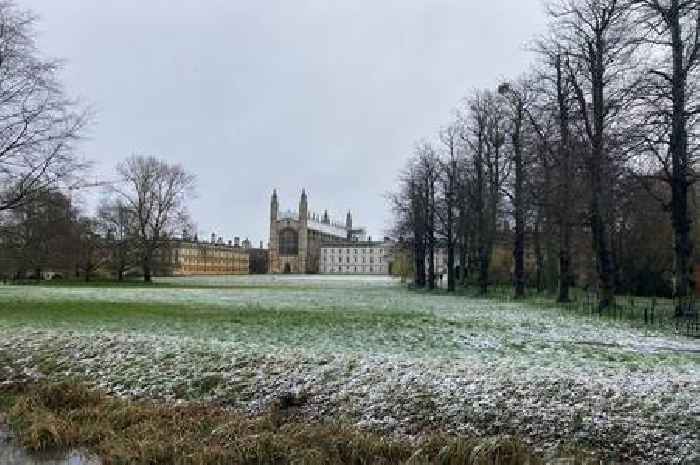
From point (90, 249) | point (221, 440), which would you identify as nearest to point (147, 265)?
point (90, 249)

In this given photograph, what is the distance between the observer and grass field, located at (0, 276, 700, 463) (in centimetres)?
903

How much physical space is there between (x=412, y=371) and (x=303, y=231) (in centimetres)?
17607

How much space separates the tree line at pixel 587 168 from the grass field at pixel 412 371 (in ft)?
22.4

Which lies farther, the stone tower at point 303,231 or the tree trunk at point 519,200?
the stone tower at point 303,231

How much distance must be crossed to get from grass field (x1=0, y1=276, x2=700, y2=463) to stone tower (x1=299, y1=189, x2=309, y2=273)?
16395 cm

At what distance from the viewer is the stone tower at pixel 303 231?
606ft

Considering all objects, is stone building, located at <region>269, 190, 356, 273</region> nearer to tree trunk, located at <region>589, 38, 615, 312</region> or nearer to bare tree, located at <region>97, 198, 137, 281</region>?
bare tree, located at <region>97, 198, 137, 281</region>

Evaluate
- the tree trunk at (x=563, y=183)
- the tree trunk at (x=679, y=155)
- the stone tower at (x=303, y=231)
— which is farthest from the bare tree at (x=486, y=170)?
the stone tower at (x=303, y=231)

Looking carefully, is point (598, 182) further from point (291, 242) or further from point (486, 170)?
point (291, 242)

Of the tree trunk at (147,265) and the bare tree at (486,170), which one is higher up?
the bare tree at (486,170)

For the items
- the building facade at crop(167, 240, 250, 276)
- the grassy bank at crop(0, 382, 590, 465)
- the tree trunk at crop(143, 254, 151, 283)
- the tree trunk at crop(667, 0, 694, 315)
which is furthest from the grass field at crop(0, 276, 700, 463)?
the building facade at crop(167, 240, 250, 276)

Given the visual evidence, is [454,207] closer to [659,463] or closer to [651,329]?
[651,329]

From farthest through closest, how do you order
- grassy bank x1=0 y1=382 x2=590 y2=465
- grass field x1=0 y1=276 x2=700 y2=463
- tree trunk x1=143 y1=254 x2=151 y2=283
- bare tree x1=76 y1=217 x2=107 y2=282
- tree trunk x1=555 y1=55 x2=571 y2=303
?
tree trunk x1=143 y1=254 x2=151 y2=283, bare tree x1=76 y1=217 x2=107 y2=282, tree trunk x1=555 y1=55 x2=571 y2=303, grass field x1=0 y1=276 x2=700 y2=463, grassy bank x1=0 y1=382 x2=590 y2=465

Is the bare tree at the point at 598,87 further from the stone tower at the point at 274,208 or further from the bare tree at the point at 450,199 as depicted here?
the stone tower at the point at 274,208
